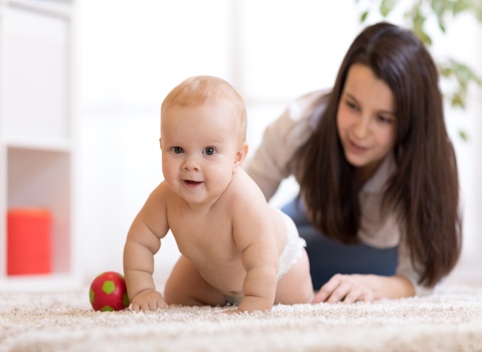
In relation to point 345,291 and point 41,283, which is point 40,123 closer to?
point 41,283

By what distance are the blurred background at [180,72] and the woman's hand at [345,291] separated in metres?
1.75

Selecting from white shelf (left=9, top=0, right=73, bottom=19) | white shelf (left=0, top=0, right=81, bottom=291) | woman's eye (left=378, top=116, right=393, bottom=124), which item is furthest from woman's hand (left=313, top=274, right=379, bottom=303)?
white shelf (left=9, top=0, right=73, bottom=19)

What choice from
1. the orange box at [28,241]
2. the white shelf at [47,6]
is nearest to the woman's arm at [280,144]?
the orange box at [28,241]

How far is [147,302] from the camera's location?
3.88 ft

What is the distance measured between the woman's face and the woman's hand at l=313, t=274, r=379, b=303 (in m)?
0.28

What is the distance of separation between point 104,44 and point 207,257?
6.92 feet

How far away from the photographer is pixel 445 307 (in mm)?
1242

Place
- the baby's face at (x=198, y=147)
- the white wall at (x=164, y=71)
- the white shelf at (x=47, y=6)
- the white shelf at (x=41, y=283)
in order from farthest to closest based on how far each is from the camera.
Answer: the white wall at (x=164, y=71)
the white shelf at (x=47, y=6)
the white shelf at (x=41, y=283)
the baby's face at (x=198, y=147)

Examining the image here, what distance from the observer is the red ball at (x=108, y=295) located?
1.24 meters

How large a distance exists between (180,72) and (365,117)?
1.79m

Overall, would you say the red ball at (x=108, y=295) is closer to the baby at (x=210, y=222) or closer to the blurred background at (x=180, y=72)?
the baby at (x=210, y=222)

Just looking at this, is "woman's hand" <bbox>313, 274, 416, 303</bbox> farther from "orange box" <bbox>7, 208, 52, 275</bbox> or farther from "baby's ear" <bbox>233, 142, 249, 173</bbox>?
"orange box" <bbox>7, 208, 52, 275</bbox>

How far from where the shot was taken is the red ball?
48.9 inches

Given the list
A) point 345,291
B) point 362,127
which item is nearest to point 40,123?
point 362,127
